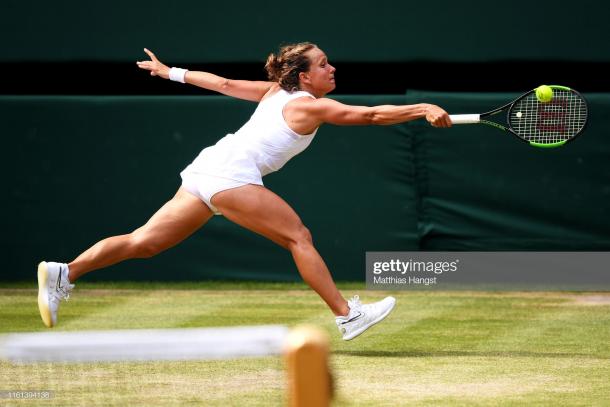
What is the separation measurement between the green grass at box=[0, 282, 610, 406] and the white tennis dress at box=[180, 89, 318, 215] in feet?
3.36

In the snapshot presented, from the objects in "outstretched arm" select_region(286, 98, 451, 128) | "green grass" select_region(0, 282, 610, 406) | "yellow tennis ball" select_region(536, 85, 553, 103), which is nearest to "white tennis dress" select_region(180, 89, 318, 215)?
"outstretched arm" select_region(286, 98, 451, 128)

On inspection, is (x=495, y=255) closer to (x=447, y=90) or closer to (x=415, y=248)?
(x=415, y=248)

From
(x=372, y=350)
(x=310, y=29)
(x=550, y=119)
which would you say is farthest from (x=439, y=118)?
(x=310, y=29)

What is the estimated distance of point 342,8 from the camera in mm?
10453

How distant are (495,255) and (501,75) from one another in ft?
5.81

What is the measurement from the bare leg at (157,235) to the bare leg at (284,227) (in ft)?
0.53

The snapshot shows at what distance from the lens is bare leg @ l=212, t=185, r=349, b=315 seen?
21.2ft

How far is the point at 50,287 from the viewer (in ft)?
21.9

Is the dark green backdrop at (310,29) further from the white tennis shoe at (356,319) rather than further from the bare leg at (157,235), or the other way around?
the white tennis shoe at (356,319)

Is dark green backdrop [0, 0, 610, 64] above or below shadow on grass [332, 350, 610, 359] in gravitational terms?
above

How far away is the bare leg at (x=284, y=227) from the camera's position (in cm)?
647

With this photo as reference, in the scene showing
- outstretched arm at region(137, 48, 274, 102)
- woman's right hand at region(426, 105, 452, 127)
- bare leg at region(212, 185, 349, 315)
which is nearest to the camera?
woman's right hand at region(426, 105, 452, 127)

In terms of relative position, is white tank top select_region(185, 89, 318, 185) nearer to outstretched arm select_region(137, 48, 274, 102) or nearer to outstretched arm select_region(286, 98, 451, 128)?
outstretched arm select_region(286, 98, 451, 128)

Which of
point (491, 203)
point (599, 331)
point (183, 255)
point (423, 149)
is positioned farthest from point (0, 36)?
point (599, 331)
